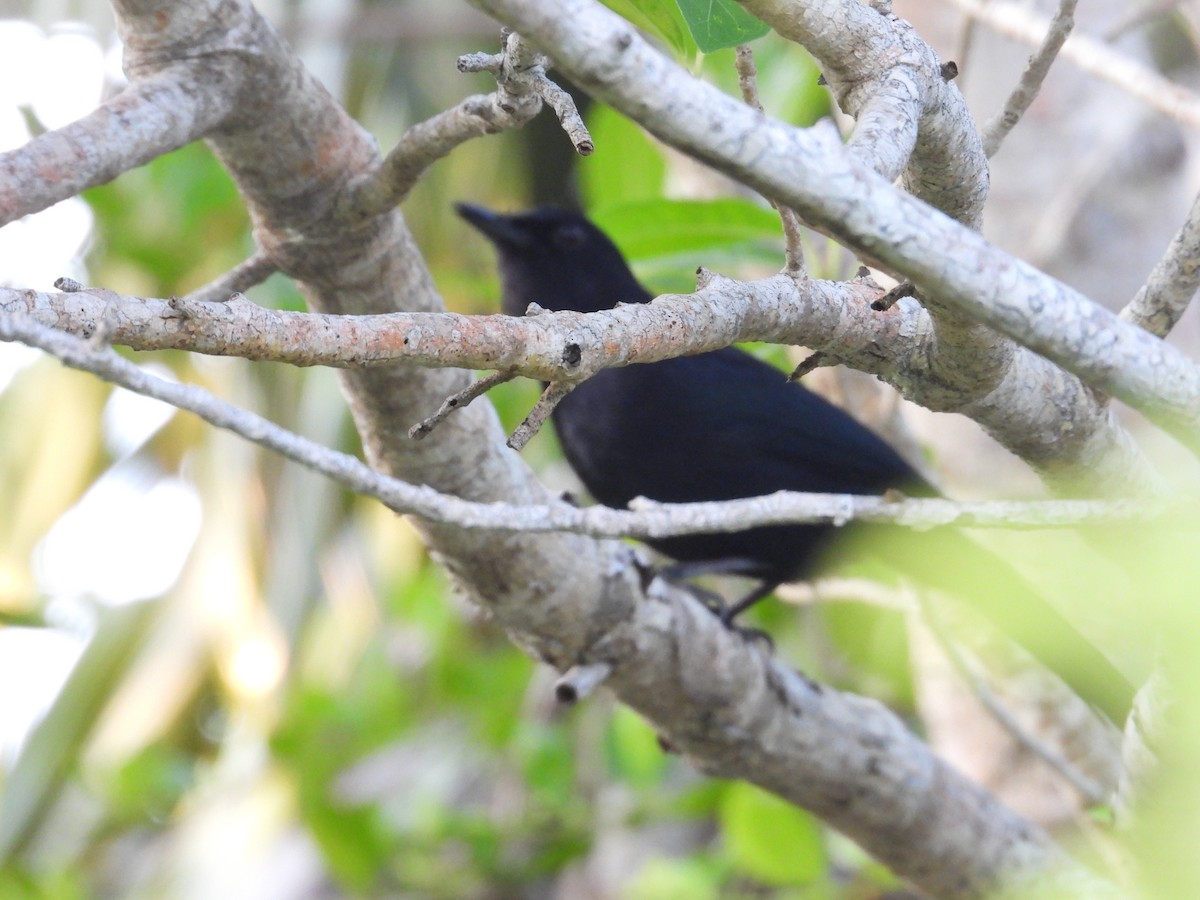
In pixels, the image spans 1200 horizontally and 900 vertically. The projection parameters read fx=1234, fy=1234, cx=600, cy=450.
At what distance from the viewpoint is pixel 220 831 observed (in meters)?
4.42

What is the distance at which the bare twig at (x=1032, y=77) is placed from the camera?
1.19 meters

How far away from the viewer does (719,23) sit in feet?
3.85

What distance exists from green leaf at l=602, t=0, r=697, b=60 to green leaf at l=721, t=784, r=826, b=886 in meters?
1.65

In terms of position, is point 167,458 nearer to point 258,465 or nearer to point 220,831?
point 258,465

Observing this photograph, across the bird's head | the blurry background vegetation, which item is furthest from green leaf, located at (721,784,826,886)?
the bird's head

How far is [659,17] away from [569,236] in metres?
1.88

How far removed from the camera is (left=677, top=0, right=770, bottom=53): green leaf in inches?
45.9

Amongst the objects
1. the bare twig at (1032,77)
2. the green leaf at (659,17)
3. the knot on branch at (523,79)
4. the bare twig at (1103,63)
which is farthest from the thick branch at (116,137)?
the bare twig at (1103,63)

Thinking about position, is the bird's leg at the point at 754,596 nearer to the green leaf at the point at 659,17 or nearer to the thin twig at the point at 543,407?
the green leaf at the point at 659,17

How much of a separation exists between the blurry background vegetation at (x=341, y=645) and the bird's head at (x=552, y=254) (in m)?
0.11

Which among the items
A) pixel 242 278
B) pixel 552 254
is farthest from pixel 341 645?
pixel 242 278

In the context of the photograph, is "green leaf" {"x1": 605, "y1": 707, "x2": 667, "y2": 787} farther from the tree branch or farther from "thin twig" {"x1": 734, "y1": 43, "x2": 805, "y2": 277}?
"thin twig" {"x1": 734, "y1": 43, "x2": 805, "y2": 277}

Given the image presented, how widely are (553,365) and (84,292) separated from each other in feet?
1.18

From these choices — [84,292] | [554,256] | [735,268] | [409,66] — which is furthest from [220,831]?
[84,292]
